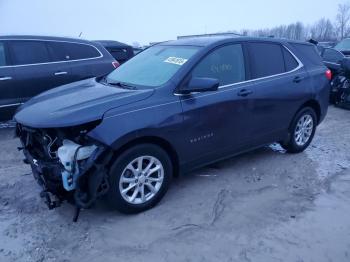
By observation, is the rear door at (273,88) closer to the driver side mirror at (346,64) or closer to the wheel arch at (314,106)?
the wheel arch at (314,106)

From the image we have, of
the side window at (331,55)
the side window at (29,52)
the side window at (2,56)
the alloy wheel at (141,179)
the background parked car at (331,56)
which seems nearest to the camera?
the alloy wheel at (141,179)

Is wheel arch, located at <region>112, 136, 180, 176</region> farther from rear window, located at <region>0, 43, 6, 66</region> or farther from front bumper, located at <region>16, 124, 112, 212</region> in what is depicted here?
rear window, located at <region>0, 43, 6, 66</region>

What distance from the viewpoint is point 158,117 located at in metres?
3.36

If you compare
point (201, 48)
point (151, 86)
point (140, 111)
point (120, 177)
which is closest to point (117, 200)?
point (120, 177)

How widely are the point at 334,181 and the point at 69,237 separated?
3276 mm

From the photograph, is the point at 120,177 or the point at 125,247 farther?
the point at 120,177

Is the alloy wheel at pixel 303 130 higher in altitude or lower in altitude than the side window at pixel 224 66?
lower

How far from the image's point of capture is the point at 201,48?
12.8 feet

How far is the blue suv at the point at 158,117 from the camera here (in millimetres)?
3086

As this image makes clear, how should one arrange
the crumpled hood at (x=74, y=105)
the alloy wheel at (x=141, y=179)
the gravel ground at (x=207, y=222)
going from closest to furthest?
the gravel ground at (x=207, y=222), the crumpled hood at (x=74, y=105), the alloy wheel at (x=141, y=179)

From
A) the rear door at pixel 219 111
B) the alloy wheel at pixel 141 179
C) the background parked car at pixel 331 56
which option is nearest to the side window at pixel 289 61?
the rear door at pixel 219 111

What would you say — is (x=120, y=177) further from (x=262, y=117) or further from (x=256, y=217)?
(x=262, y=117)

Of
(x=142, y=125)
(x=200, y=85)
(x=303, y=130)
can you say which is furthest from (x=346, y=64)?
(x=142, y=125)

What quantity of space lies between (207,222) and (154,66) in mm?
1908
